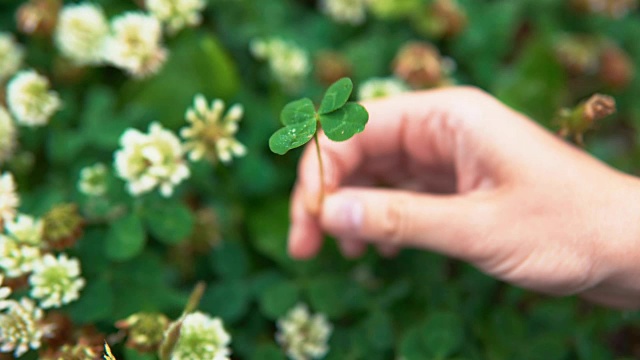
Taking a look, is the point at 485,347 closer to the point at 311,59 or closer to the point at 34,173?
the point at 311,59

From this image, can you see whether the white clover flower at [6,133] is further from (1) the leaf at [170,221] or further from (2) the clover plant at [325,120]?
(2) the clover plant at [325,120]

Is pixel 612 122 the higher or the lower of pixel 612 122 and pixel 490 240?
the lower

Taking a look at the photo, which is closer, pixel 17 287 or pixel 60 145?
pixel 17 287

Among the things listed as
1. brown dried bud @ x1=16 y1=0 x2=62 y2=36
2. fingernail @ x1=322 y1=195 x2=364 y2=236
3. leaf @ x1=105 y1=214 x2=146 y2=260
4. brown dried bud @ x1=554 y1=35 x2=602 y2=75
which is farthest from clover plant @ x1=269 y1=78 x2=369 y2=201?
brown dried bud @ x1=554 y1=35 x2=602 y2=75

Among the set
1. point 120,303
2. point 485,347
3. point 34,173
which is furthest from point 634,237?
point 34,173

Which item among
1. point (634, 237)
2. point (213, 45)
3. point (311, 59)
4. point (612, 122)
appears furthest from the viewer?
point (612, 122)

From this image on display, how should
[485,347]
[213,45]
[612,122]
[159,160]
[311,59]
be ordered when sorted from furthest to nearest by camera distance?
[612,122] < [311,59] < [213,45] < [485,347] < [159,160]
